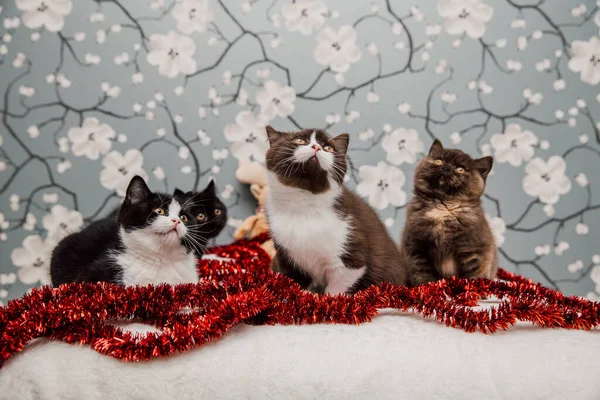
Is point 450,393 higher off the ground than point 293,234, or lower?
lower

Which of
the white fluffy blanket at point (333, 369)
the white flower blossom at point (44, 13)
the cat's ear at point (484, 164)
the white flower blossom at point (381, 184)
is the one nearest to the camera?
the white fluffy blanket at point (333, 369)

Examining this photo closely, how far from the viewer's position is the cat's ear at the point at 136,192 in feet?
3.59

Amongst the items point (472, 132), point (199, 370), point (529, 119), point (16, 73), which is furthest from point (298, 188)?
point (16, 73)

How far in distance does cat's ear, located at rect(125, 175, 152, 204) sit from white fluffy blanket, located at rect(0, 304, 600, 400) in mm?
431

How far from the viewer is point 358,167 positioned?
224 centimetres

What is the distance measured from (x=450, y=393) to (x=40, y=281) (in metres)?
2.15

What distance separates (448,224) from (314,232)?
1.39 ft

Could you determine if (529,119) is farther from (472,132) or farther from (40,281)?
(40,281)

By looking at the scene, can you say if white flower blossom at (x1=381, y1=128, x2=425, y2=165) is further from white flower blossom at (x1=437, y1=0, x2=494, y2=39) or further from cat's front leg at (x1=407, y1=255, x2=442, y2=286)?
cat's front leg at (x1=407, y1=255, x2=442, y2=286)

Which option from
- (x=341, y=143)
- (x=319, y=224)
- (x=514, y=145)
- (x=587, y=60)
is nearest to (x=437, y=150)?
(x=341, y=143)

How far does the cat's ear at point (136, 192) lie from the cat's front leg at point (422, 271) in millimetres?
781

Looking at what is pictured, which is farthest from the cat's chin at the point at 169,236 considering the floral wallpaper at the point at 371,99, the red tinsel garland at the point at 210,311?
the floral wallpaper at the point at 371,99

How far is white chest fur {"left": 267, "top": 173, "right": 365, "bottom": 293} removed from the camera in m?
1.07

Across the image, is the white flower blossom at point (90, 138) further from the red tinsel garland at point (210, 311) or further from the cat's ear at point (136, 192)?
the red tinsel garland at point (210, 311)
